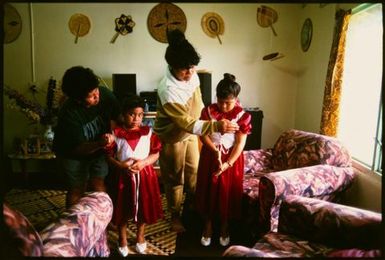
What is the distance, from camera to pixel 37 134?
3.33 meters

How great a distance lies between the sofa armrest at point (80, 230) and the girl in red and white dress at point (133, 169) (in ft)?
1.21

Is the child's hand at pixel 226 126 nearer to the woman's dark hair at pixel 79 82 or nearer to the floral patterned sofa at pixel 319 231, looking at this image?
the floral patterned sofa at pixel 319 231

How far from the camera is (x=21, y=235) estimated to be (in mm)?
867

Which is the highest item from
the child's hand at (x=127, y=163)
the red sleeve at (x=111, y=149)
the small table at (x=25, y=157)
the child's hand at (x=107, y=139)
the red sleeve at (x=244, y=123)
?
the red sleeve at (x=244, y=123)

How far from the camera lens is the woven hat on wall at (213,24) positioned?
3537mm

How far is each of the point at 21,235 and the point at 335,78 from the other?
2246 mm

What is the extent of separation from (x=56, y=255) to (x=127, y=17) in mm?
2973

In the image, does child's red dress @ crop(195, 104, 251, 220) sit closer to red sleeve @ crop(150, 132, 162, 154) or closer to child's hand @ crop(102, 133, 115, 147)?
red sleeve @ crop(150, 132, 162, 154)

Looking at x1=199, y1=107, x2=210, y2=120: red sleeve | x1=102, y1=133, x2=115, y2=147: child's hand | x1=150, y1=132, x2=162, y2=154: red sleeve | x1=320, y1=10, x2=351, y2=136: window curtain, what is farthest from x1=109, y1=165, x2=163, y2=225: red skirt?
x1=320, y1=10, x2=351, y2=136: window curtain

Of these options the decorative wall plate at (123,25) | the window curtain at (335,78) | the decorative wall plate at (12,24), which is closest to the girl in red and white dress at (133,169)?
the window curtain at (335,78)

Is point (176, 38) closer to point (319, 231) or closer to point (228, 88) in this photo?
point (228, 88)

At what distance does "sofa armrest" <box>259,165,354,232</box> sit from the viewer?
1746 mm

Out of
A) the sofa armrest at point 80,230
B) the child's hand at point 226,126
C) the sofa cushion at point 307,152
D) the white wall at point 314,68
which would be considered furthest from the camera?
the white wall at point 314,68

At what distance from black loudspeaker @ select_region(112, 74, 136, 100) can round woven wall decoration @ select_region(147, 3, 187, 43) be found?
Result: 579 millimetres
